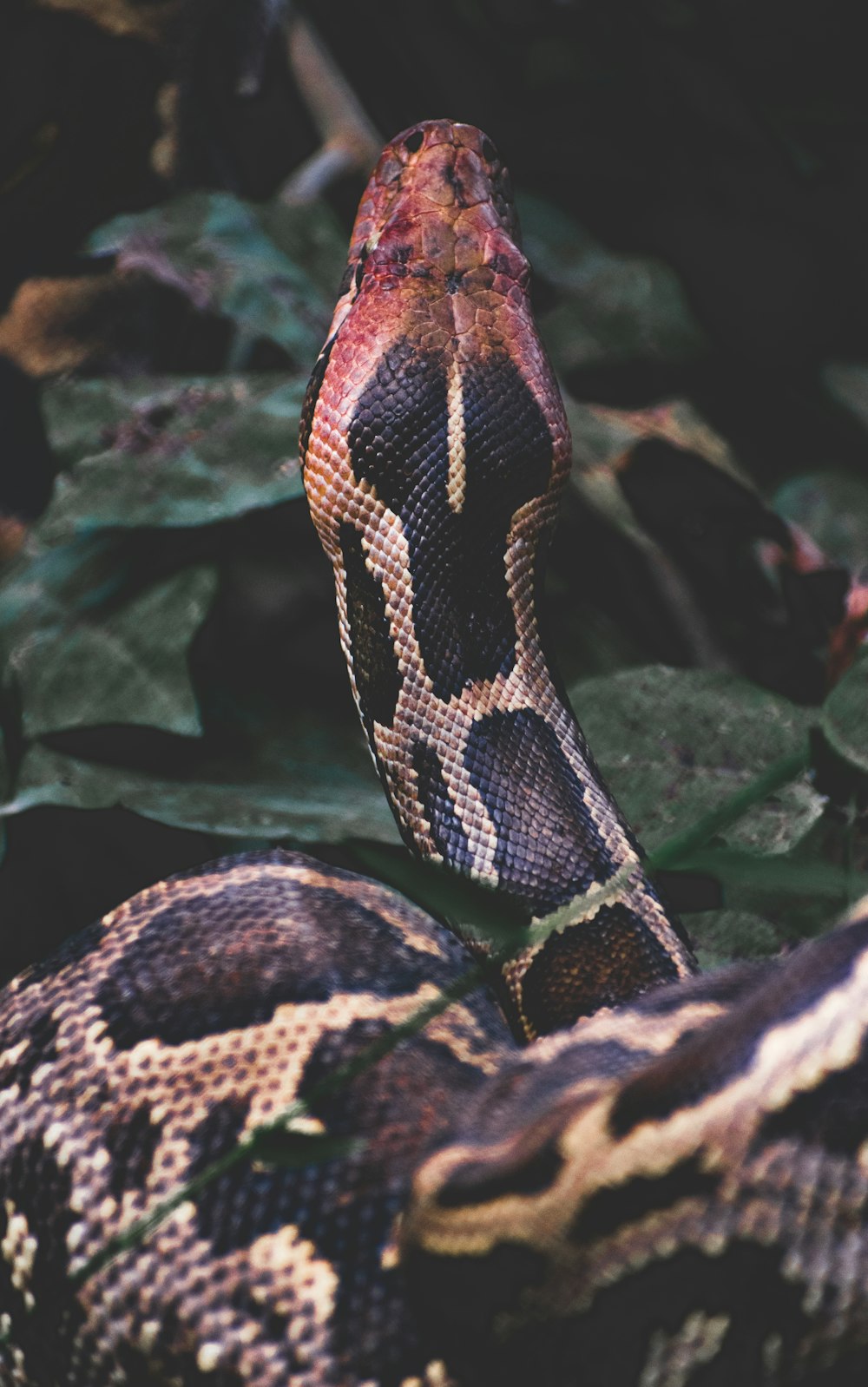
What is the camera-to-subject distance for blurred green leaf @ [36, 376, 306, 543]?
228cm

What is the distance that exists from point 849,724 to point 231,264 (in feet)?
6.09

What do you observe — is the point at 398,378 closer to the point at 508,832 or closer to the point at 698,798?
the point at 508,832

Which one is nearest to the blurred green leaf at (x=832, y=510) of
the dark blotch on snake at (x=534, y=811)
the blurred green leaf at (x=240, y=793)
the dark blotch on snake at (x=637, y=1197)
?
the blurred green leaf at (x=240, y=793)

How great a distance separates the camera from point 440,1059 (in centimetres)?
131

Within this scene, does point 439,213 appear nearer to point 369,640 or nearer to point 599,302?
point 369,640

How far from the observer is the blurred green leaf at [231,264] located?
2.75 meters

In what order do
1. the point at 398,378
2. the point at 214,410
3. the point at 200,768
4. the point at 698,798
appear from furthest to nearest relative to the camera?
1. the point at 214,410
2. the point at 200,768
3. the point at 698,798
4. the point at 398,378

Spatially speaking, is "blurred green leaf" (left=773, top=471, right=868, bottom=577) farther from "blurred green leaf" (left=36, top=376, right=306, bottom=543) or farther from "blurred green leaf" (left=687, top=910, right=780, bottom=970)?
"blurred green leaf" (left=687, top=910, right=780, bottom=970)

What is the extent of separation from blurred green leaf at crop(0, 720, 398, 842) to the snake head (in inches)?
31.3

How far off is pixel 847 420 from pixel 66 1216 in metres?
2.79

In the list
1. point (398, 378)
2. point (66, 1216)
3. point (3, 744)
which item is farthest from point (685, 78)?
point (66, 1216)

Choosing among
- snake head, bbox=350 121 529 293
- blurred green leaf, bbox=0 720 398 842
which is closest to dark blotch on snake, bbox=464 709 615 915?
blurred green leaf, bbox=0 720 398 842

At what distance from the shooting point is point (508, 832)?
1514mm

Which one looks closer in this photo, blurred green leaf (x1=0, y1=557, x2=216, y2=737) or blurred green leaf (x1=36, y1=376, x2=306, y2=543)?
blurred green leaf (x1=0, y1=557, x2=216, y2=737)
